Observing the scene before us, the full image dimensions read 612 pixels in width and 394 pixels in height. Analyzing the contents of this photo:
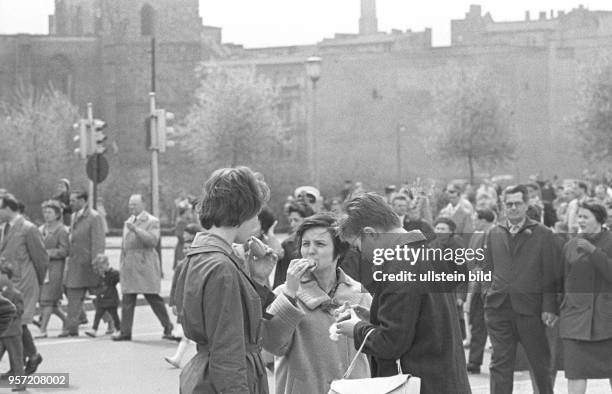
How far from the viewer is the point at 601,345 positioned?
30.5ft

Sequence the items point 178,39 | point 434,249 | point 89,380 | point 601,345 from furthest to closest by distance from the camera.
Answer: point 178,39, point 89,380, point 601,345, point 434,249

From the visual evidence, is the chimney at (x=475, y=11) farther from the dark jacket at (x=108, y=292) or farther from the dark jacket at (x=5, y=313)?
the dark jacket at (x=5, y=313)

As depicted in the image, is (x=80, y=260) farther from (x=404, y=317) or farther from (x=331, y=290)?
(x=404, y=317)

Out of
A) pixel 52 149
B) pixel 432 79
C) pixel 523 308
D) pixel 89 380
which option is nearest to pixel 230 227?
pixel 523 308

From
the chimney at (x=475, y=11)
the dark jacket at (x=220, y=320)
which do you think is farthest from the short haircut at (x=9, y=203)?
the chimney at (x=475, y=11)

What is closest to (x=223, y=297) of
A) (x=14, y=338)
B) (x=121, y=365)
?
(x=14, y=338)

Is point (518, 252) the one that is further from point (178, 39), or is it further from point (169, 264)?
point (178, 39)

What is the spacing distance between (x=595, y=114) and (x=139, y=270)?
52.8m

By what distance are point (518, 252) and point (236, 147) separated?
58509 millimetres

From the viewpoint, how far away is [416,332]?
5727 millimetres

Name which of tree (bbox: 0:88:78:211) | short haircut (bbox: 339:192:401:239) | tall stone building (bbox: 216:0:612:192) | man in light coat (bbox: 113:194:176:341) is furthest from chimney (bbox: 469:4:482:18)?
short haircut (bbox: 339:192:401:239)

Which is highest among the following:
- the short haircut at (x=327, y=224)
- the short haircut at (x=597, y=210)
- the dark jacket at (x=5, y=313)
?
the short haircut at (x=327, y=224)

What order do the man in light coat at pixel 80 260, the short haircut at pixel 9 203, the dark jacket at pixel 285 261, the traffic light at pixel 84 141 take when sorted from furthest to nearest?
the traffic light at pixel 84 141 < the man in light coat at pixel 80 260 < the short haircut at pixel 9 203 < the dark jacket at pixel 285 261

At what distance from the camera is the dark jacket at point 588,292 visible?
928 cm
